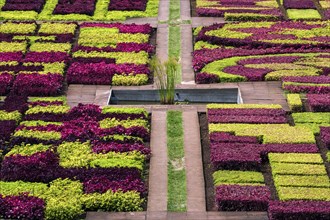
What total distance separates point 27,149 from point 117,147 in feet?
10.2

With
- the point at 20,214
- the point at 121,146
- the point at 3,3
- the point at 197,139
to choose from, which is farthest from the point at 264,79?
the point at 3,3

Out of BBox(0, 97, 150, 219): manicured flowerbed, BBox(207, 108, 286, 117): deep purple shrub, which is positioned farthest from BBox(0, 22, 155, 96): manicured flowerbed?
BBox(207, 108, 286, 117): deep purple shrub

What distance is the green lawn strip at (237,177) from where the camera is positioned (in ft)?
79.6

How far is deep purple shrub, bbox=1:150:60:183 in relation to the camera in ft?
80.6

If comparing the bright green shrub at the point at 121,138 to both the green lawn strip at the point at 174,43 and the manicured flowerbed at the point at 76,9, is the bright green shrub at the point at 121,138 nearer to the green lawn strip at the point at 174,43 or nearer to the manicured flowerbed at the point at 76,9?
the green lawn strip at the point at 174,43

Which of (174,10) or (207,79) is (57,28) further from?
(207,79)

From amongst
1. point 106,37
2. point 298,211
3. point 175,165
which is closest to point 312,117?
point 175,165

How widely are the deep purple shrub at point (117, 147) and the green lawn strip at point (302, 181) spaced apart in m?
4.69

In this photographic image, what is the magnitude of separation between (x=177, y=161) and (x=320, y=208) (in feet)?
18.3

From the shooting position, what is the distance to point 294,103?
97.8 feet

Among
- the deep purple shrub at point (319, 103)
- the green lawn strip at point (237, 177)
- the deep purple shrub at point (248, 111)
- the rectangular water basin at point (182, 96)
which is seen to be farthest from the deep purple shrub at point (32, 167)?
the deep purple shrub at point (319, 103)

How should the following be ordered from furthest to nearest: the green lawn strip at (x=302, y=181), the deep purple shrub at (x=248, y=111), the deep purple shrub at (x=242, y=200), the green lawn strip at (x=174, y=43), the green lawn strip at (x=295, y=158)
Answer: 1. the green lawn strip at (x=174, y=43)
2. the deep purple shrub at (x=248, y=111)
3. the green lawn strip at (x=295, y=158)
4. the green lawn strip at (x=302, y=181)
5. the deep purple shrub at (x=242, y=200)

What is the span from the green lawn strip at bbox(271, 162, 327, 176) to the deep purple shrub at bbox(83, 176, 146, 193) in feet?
14.7

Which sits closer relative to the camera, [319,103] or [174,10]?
[319,103]
